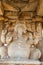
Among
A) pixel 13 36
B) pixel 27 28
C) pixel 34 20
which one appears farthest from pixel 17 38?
pixel 34 20

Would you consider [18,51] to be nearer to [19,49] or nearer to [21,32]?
[19,49]

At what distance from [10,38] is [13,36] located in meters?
0.05

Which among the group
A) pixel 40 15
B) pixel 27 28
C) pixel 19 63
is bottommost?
pixel 19 63

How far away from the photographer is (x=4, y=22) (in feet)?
5.92

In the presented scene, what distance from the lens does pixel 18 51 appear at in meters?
1.70

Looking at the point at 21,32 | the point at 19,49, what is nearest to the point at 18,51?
the point at 19,49

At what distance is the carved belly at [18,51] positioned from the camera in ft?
5.56

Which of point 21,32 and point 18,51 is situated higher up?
point 21,32

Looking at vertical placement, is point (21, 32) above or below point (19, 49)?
above

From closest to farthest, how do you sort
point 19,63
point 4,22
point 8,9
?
point 19,63, point 8,9, point 4,22

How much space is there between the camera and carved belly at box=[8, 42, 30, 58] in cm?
169

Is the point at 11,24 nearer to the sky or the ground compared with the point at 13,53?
nearer to the sky

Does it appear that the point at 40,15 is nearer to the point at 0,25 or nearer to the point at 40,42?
the point at 40,42

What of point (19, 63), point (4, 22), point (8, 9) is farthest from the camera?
point (4, 22)
